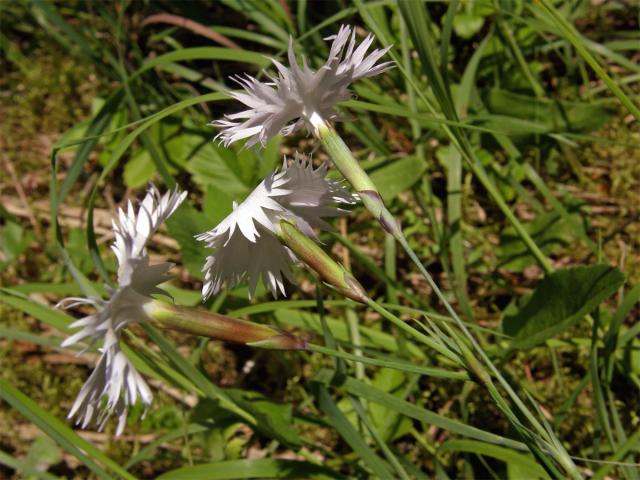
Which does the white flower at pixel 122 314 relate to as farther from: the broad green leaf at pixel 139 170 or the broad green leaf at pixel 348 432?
the broad green leaf at pixel 139 170

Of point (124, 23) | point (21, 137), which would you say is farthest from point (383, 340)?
point (21, 137)

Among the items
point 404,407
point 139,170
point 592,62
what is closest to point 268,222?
point 404,407

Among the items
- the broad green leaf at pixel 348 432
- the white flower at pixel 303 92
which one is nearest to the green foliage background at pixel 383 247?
the broad green leaf at pixel 348 432

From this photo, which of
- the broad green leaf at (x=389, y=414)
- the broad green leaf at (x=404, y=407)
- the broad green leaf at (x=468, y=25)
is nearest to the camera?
the broad green leaf at (x=404, y=407)

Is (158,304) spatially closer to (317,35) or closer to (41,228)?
(317,35)

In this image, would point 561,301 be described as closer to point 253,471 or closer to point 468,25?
point 253,471
